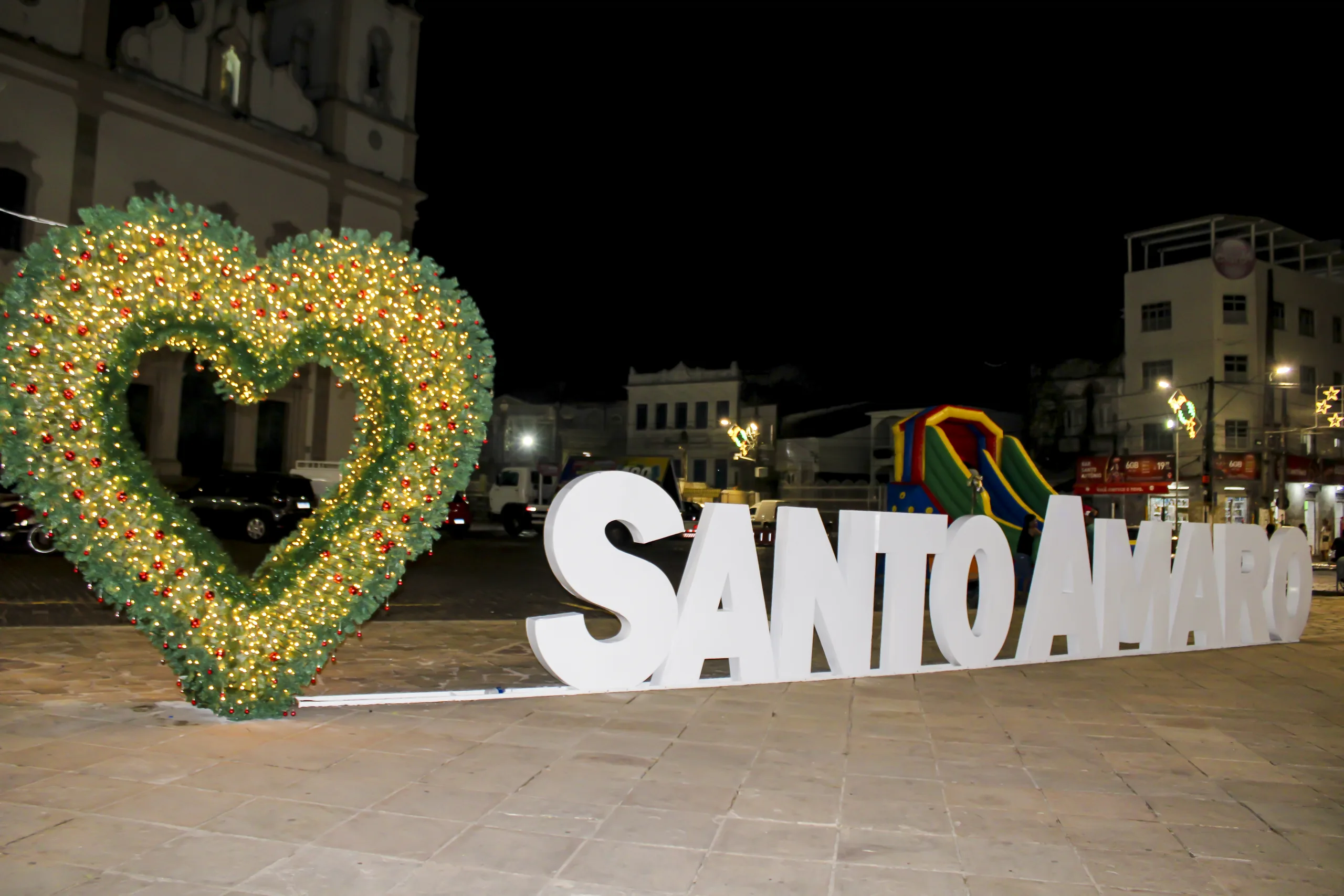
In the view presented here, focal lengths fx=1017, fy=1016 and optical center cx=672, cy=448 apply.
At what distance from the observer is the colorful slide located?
1541cm

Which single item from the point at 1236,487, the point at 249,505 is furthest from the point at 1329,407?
the point at 249,505

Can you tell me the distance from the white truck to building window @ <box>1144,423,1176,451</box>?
60.3ft

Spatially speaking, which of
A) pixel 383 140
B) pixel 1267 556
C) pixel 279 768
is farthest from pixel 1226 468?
pixel 279 768

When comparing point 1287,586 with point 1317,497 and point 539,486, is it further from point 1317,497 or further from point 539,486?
point 1317,497

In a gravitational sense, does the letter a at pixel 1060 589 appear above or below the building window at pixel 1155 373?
below

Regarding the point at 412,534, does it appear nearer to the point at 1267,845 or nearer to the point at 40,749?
the point at 40,749

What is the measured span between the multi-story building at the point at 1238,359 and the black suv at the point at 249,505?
25463 mm

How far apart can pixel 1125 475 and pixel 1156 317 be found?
633 centimetres

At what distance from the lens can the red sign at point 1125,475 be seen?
32688mm

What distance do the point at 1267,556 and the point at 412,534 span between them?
373 inches

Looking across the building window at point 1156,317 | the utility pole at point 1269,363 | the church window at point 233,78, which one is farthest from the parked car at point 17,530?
the building window at point 1156,317

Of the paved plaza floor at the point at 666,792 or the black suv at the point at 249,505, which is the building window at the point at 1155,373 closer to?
the black suv at the point at 249,505

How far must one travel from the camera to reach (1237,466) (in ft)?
105

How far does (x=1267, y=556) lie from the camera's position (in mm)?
11180
